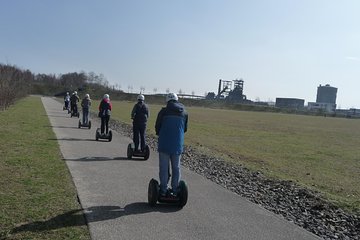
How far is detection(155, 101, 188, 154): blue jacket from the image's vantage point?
8.25 m

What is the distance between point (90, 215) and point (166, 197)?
5.36ft

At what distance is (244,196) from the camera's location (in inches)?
404

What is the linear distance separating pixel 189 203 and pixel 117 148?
28.8ft

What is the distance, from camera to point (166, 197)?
8258mm

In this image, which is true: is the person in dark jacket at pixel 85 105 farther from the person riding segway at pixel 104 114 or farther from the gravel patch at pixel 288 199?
the gravel patch at pixel 288 199

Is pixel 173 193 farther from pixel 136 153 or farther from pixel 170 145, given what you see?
pixel 136 153

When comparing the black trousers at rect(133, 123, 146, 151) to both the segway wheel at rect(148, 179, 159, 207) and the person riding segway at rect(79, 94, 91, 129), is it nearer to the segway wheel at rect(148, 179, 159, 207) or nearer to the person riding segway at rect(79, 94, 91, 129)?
the segway wheel at rect(148, 179, 159, 207)

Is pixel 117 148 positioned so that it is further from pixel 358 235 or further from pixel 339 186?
pixel 358 235

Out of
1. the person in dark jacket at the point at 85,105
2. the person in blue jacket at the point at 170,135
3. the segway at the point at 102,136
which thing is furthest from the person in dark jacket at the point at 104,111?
the person in blue jacket at the point at 170,135

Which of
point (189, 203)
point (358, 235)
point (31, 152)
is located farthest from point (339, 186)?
point (31, 152)

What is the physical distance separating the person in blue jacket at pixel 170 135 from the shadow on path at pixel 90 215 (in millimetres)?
426

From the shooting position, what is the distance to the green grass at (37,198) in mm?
6199

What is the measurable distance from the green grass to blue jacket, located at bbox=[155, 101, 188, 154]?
1.97 m

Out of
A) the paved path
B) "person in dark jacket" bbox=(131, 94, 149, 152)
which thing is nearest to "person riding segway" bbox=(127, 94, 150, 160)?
"person in dark jacket" bbox=(131, 94, 149, 152)
